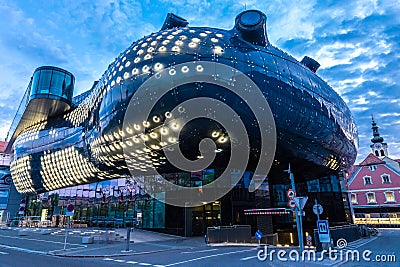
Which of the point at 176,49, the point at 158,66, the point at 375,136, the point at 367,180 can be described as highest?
the point at 375,136

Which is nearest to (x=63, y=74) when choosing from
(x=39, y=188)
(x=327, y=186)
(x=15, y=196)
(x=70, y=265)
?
(x=39, y=188)

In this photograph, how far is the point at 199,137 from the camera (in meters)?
24.9

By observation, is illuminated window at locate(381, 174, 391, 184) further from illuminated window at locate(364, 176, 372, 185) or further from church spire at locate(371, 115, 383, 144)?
church spire at locate(371, 115, 383, 144)

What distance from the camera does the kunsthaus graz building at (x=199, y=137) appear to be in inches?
923

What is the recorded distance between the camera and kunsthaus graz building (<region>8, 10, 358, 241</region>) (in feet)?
76.9

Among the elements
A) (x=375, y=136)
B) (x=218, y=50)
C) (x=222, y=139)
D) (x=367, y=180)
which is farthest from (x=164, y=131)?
(x=375, y=136)

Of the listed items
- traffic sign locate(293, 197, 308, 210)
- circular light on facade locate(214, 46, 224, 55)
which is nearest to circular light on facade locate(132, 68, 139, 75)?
circular light on facade locate(214, 46, 224, 55)

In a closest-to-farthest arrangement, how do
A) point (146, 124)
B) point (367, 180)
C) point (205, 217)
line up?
point (146, 124)
point (205, 217)
point (367, 180)

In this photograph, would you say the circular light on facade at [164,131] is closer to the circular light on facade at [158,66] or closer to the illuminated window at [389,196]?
the circular light on facade at [158,66]

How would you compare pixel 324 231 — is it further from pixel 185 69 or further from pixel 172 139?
pixel 185 69

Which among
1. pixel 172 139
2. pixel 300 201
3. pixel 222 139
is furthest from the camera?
pixel 222 139

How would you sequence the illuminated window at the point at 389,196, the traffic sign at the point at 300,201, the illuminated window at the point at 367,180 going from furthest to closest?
the illuminated window at the point at 367,180, the illuminated window at the point at 389,196, the traffic sign at the point at 300,201

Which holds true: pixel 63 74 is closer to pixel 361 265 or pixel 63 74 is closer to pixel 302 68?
pixel 302 68

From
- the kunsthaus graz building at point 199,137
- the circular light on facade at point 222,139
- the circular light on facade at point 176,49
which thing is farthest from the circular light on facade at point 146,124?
the circular light on facade at point 176,49
